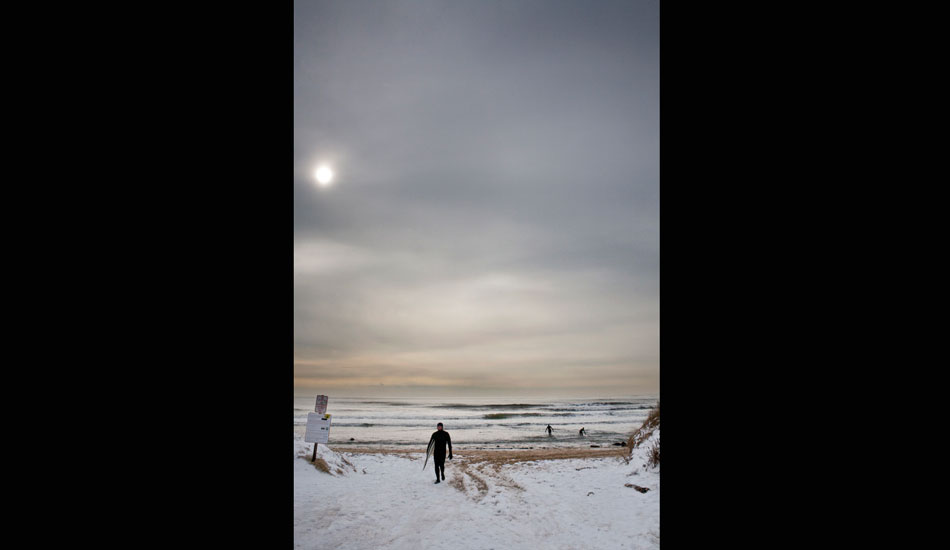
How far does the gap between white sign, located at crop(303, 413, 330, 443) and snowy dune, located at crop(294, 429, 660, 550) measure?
2.17ft

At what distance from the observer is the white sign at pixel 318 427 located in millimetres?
10647

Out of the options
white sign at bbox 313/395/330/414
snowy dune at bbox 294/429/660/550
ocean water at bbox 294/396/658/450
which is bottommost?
ocean water at bbox 294/396/658/450

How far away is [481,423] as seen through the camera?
3509 centimetres

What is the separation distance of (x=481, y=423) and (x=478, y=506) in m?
27.0

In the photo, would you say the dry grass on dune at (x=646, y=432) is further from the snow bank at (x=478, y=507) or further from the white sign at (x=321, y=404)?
the white sign at (x=321, y=404)

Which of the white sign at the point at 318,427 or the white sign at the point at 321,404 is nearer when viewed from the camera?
the white sign at the point at 318,427

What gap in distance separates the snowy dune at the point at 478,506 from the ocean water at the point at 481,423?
8.84 meters

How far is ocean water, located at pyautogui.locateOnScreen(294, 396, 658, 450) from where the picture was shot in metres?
26.2

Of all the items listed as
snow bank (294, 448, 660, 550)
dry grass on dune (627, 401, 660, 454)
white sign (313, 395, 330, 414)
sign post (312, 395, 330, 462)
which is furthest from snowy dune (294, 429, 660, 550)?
white sign (313, 395, 330, 414)

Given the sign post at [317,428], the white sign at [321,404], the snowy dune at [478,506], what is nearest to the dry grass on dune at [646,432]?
the snowy dune at [478,506]

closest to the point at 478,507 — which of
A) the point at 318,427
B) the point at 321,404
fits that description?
the point at 318,427

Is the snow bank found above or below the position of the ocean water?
above

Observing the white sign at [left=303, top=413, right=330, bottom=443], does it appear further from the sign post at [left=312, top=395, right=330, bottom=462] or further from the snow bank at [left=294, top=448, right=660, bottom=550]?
the snow bank at [left=294, top=448, right=660, bottom=550]
